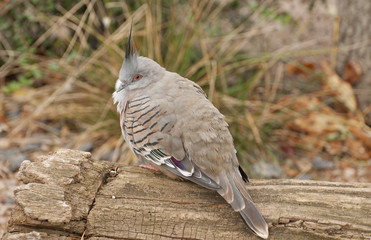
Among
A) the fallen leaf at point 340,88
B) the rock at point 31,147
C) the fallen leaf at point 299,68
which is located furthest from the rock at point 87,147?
the fallen leaf at point 340,88

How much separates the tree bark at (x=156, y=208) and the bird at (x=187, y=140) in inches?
6.1

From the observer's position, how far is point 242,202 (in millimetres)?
2695

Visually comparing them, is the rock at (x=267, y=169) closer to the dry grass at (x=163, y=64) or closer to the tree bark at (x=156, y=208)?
the dry grass at (x=163, y=64)

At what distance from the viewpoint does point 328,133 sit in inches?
214

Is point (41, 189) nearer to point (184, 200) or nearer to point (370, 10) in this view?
point (184, 200)

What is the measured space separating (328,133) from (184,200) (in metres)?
3.18

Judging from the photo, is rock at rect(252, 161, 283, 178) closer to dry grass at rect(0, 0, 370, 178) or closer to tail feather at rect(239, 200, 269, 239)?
dry grass at rect(0, 0, 370, 178)

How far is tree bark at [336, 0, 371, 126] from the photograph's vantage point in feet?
17.6

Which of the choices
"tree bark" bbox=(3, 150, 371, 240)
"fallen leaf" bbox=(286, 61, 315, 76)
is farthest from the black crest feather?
"fallen leaf" bbox=(286, 61, 315, 76)

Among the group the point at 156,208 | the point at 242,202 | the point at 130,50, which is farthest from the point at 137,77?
the point at 242,202

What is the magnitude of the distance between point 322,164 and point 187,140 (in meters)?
2.76

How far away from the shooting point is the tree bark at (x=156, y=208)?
2.68 meters

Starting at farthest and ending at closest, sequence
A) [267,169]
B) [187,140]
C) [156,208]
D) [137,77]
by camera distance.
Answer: [267,169]
[137,77]
[187,140]
[156,208]

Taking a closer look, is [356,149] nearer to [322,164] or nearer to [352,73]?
[322,164]
